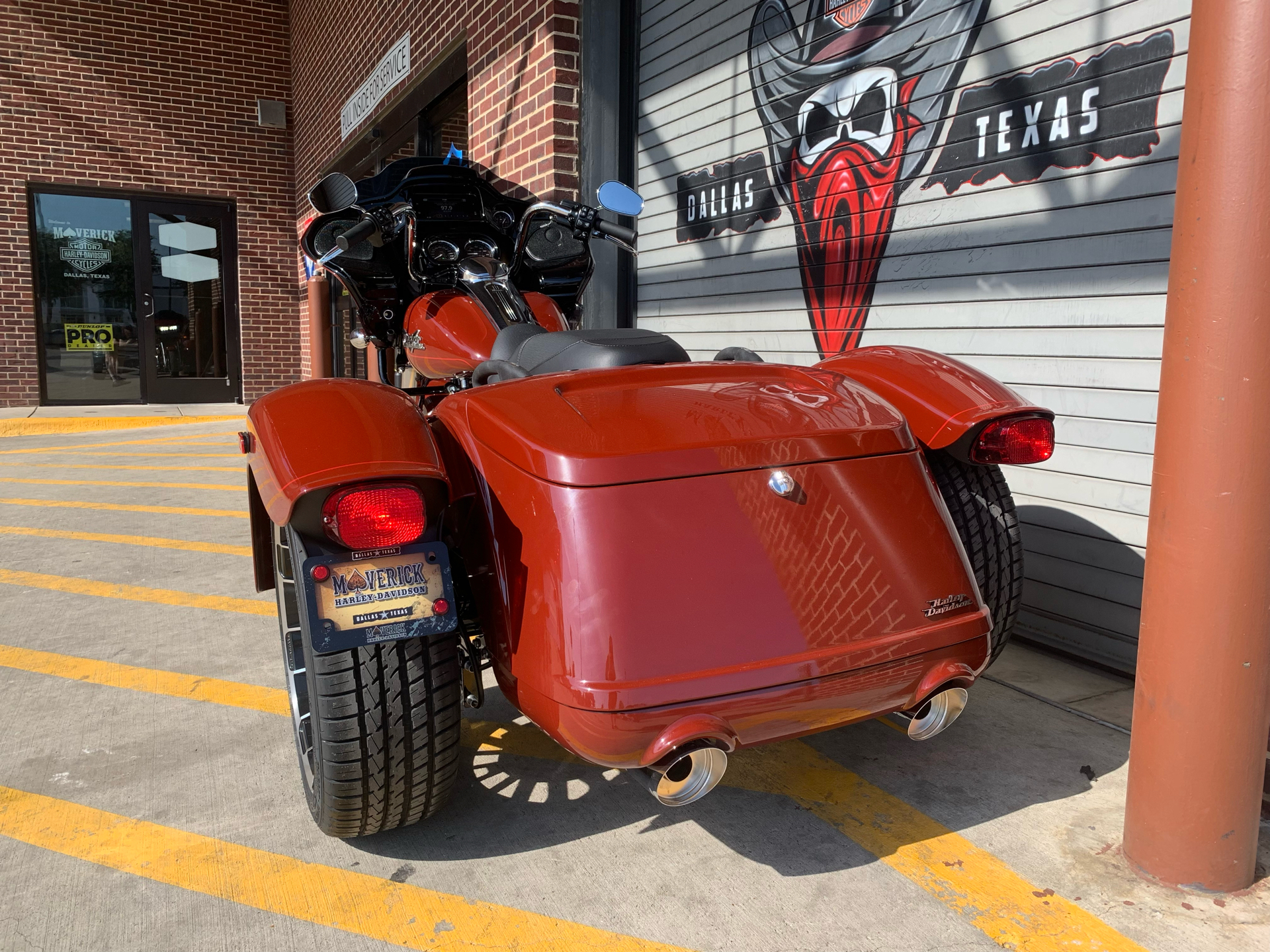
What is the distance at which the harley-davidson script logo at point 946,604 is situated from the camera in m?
1.83

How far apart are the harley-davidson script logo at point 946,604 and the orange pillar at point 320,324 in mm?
9689

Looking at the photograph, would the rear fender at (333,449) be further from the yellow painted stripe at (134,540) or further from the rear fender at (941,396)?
the yellow painted stripe at (134,540)

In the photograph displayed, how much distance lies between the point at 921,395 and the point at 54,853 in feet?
7.05

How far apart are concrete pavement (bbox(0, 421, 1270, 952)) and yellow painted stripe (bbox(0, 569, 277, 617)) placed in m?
0.63

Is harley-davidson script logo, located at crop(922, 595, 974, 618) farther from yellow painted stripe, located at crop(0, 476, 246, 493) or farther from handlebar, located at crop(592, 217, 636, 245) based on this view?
yellow painted stripe, located at crop(0, 476, 246, 493)

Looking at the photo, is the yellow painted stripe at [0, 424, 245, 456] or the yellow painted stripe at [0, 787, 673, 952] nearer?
the yellow painted stripe at [0, 787, 673, 952]

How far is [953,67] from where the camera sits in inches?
135

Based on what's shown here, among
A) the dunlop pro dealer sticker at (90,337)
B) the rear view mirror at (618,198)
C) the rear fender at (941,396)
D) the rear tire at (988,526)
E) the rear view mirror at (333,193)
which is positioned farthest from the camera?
the dunlop pro dealer sticker at (90,337)

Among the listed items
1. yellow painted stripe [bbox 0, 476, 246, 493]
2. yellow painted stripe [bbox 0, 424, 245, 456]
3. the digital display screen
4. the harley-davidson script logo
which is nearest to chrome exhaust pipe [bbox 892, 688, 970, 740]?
the harley-davidson script logo

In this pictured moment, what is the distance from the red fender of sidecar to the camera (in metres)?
1.71

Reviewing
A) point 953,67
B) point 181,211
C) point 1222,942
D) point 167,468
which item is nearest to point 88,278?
point 181,211

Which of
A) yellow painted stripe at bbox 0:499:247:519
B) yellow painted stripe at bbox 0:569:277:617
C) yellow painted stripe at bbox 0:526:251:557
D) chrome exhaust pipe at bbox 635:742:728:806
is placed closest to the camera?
chrome exhaust pipe at bbox 635:742:728:806

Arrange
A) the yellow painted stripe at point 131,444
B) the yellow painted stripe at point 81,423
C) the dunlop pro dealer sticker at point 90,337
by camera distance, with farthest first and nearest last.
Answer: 1. the dunlop pro dealer sticker at point 90,337
2. the yellow painted stripe at point 81,423
3. the yellow painted stripe at point 131,444

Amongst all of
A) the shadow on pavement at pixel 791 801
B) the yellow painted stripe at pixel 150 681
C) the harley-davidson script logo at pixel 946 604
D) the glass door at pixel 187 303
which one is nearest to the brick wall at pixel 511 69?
the yellow painted stripe at pixel 150 681
